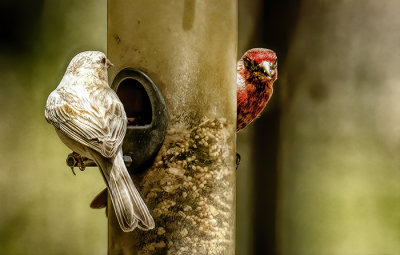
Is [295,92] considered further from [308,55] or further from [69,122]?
[69,122]

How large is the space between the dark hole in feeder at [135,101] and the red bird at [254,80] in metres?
0.50

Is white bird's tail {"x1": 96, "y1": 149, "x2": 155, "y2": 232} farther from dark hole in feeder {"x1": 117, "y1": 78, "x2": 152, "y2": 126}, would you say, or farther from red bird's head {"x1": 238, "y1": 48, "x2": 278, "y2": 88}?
red bird's head {"x1": 238, "y1": 48, "x2": 278, "y2": 88}

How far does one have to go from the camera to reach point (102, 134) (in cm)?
133

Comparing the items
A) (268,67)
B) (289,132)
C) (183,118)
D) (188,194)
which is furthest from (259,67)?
(289,132)

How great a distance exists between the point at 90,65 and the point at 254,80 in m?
0.73

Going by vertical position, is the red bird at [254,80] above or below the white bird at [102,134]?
above

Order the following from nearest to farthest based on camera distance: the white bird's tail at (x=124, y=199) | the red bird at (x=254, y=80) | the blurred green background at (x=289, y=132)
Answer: the white bird's tail at (x=124, y=199) < the red bird at (x=254, y=80) < the blurred green background at (x=289, y=132)

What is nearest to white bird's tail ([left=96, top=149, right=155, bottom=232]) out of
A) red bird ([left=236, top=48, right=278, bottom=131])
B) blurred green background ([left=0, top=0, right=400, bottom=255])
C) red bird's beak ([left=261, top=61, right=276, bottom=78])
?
red bird ([left=236, top=48, right=278, bottom=131])

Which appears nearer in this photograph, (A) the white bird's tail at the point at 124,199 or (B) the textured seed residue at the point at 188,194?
(A) the white bird's tail at the point at 124,199

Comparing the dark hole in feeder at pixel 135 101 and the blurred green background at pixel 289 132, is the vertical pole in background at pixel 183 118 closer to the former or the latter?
the dark hole in feeder at pixel 135 101

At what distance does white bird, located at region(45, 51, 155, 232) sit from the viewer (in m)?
1.32

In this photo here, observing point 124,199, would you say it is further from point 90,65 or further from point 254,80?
point 254,80

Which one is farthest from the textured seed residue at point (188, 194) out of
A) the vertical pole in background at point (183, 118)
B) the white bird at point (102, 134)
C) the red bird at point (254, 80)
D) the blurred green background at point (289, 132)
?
the blurred green background at point (289, 132)

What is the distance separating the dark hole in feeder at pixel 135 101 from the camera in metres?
1.57
